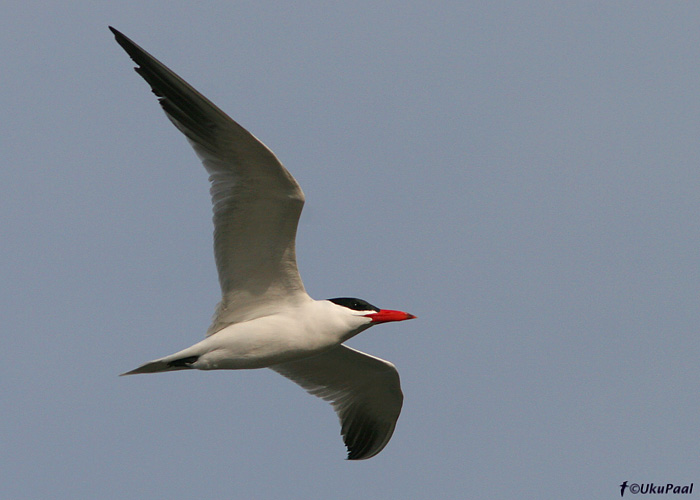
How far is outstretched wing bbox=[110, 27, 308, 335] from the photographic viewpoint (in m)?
8.98

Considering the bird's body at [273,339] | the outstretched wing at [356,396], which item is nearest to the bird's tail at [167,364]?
the bird's body at [273,339]

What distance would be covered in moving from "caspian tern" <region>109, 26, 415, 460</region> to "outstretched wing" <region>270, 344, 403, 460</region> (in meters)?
0.43

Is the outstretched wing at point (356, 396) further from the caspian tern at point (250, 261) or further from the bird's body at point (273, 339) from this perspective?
the bird's body at point (273, 339)

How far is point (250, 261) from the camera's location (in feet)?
33.1

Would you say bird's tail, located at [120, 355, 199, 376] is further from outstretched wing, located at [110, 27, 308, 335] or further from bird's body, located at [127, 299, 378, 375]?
outstretched wing, located at [110, 27, 308, 335]

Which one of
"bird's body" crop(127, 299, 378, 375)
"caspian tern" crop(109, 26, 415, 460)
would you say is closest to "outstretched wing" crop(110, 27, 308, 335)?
"caspian tern" crop(109, 26, 415, 460)

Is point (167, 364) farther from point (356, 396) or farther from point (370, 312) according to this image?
point (356, 396)

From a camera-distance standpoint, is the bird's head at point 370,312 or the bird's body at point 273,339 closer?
the bird's body at point 273,339

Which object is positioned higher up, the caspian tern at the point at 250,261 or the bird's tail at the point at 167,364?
the caspian tern at the point at 250,261

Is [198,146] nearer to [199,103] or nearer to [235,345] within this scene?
[199,103]

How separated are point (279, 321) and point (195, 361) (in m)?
0.99

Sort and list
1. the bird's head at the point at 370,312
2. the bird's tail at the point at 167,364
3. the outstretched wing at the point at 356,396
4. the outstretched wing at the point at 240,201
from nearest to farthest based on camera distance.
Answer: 1. the outstretched wing at the point at 240,201
2. the bird's tail at the point at 167,364
3. the bird's head at the point at 370,312
4. the outstretched wing at the point at 356,396

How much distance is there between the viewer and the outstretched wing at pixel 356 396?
11.9m

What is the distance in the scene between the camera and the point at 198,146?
9.23 m
